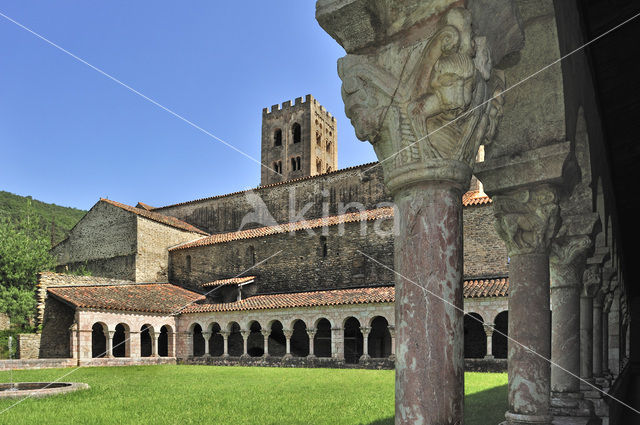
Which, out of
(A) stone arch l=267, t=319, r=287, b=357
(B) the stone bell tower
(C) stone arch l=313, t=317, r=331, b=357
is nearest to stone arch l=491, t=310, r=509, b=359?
(C) stone arch l=313, t=317, r=331, b=357

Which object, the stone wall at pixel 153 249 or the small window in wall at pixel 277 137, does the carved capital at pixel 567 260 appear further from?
the small window in wall at pixel 277 137

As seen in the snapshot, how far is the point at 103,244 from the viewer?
27297 millimetres

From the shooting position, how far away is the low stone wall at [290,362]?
17.5 meters

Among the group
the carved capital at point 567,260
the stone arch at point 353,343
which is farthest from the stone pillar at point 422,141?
the stone arch at point 353,343

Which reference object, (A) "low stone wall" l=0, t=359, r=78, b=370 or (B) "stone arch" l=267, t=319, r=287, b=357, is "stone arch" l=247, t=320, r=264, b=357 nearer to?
(B) "stone arch" l=267, t=319, r=287, b=357

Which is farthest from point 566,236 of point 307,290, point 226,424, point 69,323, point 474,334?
point 69,323

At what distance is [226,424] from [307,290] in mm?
16389

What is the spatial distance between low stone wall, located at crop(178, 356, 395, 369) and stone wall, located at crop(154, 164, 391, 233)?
8.81 m

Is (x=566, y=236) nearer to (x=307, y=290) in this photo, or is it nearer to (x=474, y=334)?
(x=474, y=334)

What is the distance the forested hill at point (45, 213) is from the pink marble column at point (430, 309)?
44.8 meters

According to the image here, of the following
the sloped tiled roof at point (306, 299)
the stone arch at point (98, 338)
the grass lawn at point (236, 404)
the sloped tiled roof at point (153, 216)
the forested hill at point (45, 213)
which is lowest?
the stone arch at point (98, 338)

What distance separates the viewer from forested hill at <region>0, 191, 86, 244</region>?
140ft

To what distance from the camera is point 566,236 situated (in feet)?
15.3

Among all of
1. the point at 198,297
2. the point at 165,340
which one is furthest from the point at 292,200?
the point at 165,340
